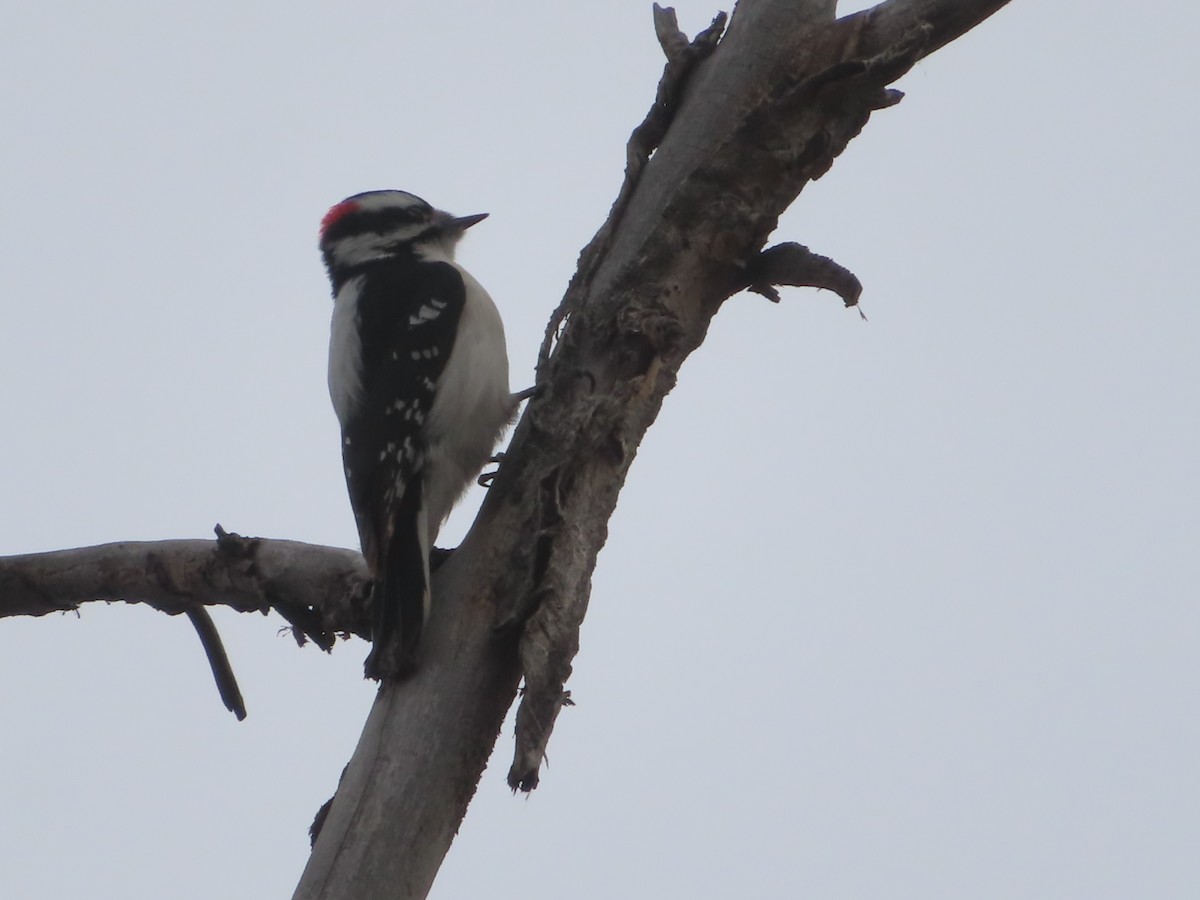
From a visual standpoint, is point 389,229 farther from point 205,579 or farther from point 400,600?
point 400,600

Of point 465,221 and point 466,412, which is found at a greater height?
point 465,221

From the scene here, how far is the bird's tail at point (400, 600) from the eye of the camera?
7.88 ft

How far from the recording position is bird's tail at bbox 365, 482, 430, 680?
2400 mm

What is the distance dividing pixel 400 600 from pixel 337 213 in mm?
2397

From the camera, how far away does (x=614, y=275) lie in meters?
2.88

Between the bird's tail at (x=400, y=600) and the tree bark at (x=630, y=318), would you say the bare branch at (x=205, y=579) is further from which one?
the bird's tail at (x=400, y=600)

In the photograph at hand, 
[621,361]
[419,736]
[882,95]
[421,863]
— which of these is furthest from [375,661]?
[882,95]

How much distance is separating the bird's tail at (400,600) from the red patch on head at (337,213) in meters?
1.84

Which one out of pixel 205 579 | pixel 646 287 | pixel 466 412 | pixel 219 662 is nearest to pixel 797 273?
pixel 646 287

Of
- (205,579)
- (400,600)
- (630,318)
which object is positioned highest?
(630,318)

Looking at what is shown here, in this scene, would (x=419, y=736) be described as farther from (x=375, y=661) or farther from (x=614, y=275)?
Answer: (x=614, y=275)

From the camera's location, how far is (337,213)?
4.54 m

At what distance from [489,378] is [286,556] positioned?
963 millimetres

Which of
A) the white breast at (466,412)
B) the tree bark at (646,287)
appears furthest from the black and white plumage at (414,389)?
the tree bark at (646,287)
